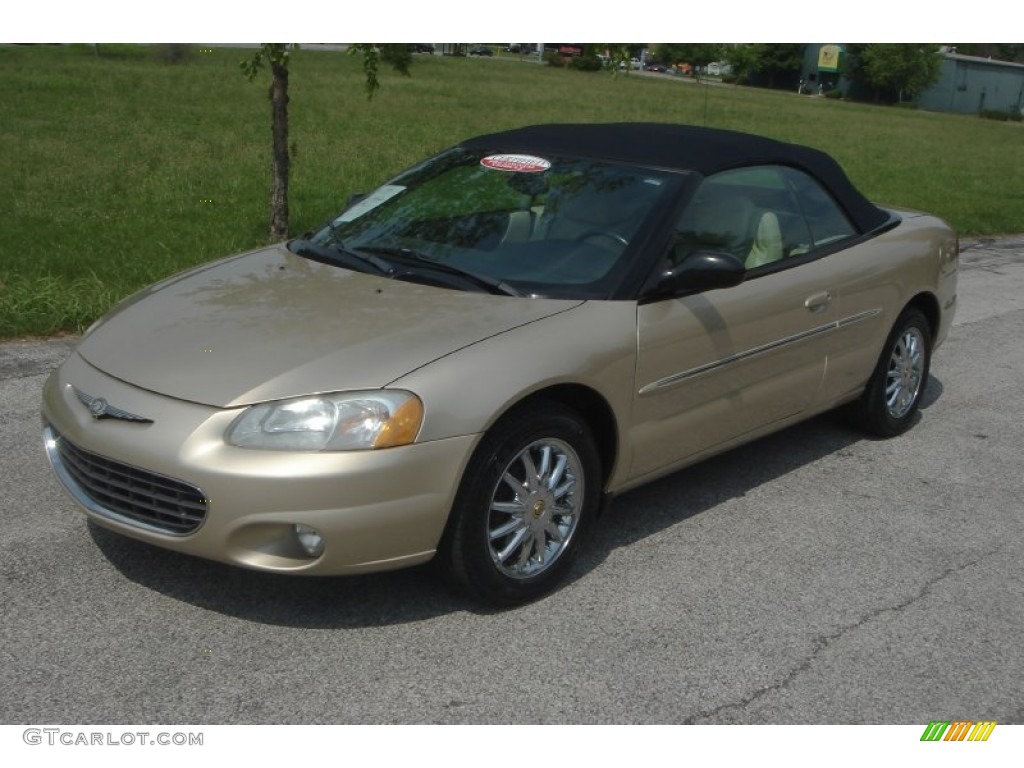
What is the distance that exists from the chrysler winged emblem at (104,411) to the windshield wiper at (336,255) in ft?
3.95

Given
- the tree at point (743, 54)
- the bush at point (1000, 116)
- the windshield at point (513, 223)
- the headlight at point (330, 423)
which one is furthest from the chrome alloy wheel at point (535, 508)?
the bush at point (1000, 116)

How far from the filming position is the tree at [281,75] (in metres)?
9.73

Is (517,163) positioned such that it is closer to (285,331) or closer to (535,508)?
(285,331)

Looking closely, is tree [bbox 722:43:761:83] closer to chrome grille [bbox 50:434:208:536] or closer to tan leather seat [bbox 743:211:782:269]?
tan leather seat [bbox 743:211:782:269]

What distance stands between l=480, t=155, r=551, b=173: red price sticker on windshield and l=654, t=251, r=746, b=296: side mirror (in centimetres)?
85

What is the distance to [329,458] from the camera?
360 cm

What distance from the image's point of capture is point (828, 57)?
76.8m

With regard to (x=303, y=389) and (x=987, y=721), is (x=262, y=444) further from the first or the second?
(x=987, y=721)

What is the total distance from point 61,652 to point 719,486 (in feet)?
9.52

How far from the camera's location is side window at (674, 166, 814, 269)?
16.0 ft

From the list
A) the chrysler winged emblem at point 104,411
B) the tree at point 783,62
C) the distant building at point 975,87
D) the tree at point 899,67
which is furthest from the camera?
the tree at point 899,67
